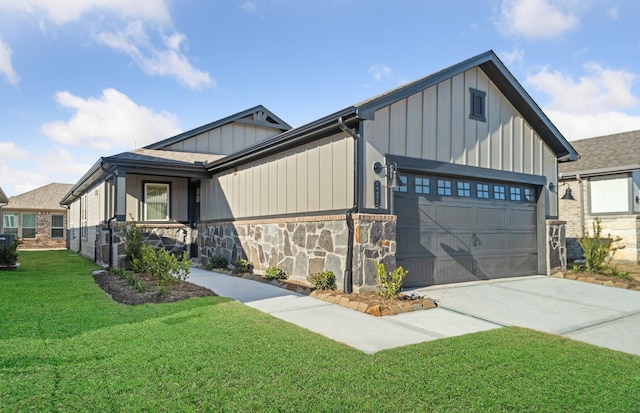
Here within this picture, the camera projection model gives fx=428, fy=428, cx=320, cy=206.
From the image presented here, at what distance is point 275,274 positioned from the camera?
9.30 m

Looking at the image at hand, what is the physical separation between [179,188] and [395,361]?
444 inches

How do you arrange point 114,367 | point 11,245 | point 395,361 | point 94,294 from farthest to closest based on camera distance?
point 11,245 < point 94,294 < point 395,361 < point 114,367

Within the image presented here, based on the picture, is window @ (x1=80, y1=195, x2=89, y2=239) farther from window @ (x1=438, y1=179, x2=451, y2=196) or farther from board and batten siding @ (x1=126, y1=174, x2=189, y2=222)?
window @ (x1=438, y1=179, x2=451, y2=196)

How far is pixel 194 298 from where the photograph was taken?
7172 millimetres

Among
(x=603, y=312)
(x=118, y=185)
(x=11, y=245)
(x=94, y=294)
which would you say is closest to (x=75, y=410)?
(x=94, y=294)

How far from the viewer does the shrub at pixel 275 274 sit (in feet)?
30.5

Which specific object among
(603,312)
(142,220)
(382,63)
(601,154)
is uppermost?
(382,63)

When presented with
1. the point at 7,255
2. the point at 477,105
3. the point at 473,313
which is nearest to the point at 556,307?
the point at 473,313

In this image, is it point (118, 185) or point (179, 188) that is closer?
point (118, 185)

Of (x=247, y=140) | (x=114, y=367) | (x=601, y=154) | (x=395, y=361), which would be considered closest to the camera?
(x=114, y=367)

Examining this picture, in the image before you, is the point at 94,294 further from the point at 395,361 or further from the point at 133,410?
the point at 395,361

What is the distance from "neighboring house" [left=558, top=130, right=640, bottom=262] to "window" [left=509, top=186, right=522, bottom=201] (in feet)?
13.6

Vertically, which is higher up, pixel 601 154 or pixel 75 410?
pixel 601 154

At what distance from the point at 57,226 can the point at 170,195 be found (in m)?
16.2
